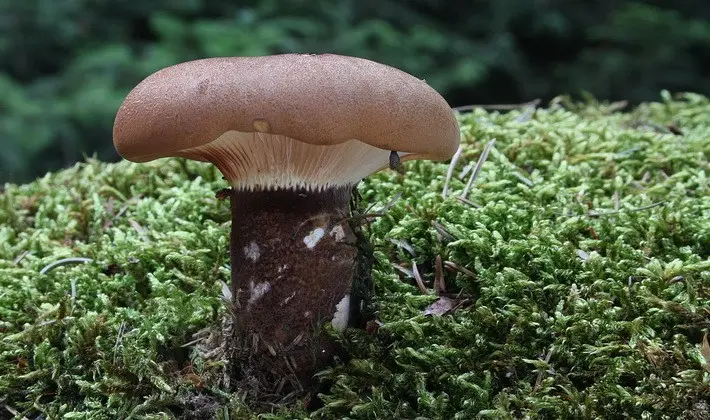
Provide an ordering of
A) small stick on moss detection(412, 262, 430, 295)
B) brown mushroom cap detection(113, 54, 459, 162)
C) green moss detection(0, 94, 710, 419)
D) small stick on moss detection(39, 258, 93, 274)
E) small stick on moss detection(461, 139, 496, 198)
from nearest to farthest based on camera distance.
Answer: brown mushroom cap detection(113, 54, 459, 162) < green moss detection(0, 94, 710, 419) < small stick on moss detection(412, 262, 430, 295) < small stick on moss detection(39, 258, 93, 274) < small stick on moss detection(461, 139, 496, 198)

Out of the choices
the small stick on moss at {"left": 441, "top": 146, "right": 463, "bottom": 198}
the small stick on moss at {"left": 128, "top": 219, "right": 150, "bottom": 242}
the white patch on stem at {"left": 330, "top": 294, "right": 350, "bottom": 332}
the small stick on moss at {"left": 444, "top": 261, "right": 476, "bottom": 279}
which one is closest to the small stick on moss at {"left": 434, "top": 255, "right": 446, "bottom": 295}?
the small stick on moss at {"left": 444, "top": 261, "right": 476, "bottom": 279}

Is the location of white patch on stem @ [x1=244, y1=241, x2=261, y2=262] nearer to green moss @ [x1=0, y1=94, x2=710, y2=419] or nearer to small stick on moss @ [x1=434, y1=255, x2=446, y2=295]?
green moss @ [x1=0, y1=94, x2=710, y2=419]

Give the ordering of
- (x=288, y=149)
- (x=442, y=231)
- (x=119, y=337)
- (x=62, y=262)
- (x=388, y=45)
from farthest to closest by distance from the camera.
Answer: (x=388, y=45), (x=62, y=262), (x=442, y=231), (x=119, y=337), (x=288, y=149)

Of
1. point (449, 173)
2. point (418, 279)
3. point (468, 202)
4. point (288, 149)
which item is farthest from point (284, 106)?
point (449, 173)

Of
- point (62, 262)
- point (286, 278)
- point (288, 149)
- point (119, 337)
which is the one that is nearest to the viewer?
point (288, 149)

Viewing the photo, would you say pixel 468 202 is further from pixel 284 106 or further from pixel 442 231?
pixel 284 106

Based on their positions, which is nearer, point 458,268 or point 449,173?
point 458,268

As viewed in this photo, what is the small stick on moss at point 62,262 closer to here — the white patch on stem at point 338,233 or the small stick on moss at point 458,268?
the white patch on stem at point 338,233
